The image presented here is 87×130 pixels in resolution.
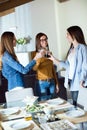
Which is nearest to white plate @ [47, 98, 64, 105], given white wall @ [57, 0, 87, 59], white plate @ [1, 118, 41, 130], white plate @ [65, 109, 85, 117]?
white plate @ [65, 109, 85, 117]

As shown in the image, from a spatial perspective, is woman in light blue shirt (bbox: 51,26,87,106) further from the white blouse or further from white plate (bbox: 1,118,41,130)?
white plate (bbox: 1,118,41,130)

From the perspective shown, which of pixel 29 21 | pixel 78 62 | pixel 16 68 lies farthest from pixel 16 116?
pixel 29 21

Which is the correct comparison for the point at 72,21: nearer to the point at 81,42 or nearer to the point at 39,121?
the point at 81,42

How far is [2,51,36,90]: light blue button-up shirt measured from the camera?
3.08 meters

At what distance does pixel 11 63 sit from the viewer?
3080 mm

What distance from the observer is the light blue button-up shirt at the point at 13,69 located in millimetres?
3080

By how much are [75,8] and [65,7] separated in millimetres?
306

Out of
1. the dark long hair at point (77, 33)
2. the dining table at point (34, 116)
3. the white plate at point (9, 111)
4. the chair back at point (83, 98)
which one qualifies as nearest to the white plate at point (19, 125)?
the dining table at point (34, 116)

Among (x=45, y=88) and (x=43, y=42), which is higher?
(x=43, y=42)

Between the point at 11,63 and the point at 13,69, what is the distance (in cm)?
12

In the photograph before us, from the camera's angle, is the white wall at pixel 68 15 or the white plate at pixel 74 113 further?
the white wall at pixel 68 15

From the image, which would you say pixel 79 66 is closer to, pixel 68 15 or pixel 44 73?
pixel 44 73

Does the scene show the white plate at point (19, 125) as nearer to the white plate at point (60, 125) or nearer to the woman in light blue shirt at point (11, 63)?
the white plate at point (60, 125)

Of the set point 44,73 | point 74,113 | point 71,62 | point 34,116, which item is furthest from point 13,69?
point 74,113
